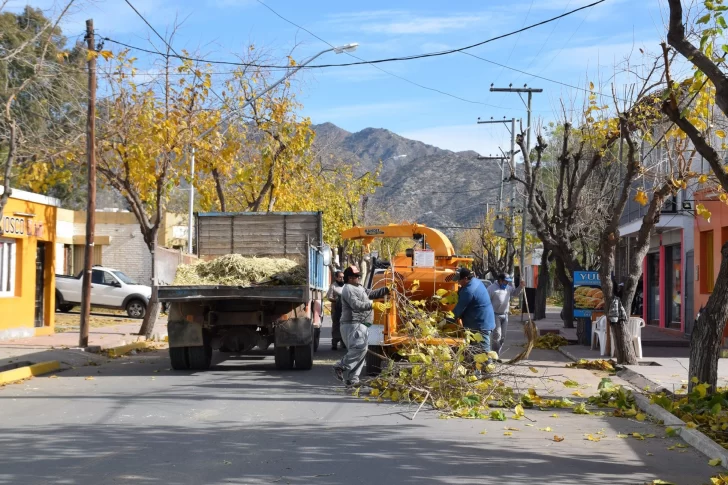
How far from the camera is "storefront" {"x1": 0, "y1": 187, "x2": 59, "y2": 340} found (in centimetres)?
2100

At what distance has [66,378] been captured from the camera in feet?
48.3

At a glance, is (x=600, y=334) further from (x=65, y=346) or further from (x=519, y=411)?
(x=65, y=346)

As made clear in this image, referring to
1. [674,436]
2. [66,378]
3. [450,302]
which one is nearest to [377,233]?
[450,302]

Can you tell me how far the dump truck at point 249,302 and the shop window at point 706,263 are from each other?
11.1 meters

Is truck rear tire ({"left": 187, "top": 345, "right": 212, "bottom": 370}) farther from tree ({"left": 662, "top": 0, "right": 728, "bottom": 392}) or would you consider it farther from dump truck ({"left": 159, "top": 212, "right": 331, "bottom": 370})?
tree ({"left": 662, "top": 0, "right": 728, "bottom": 392})

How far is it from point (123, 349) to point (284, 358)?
5518mm

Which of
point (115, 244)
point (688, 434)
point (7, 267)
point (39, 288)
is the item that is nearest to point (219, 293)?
point (688, 434)

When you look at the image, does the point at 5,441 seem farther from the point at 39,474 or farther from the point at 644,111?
the point at 644,111

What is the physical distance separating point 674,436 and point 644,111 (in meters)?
9.66

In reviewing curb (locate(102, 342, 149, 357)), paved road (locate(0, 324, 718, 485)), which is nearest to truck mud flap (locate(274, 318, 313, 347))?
paved road (locate(0, 324, 718, 485))

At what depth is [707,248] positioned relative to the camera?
2348cm

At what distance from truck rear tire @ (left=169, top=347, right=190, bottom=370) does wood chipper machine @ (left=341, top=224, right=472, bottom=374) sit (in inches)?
137

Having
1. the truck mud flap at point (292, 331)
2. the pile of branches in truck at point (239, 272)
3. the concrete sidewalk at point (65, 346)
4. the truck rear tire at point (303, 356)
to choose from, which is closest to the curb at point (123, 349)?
the concrete sidewalk at point (65, 346)

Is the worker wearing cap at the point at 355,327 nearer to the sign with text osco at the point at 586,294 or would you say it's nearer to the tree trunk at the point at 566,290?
the sign with text osco at the point at 586,294
